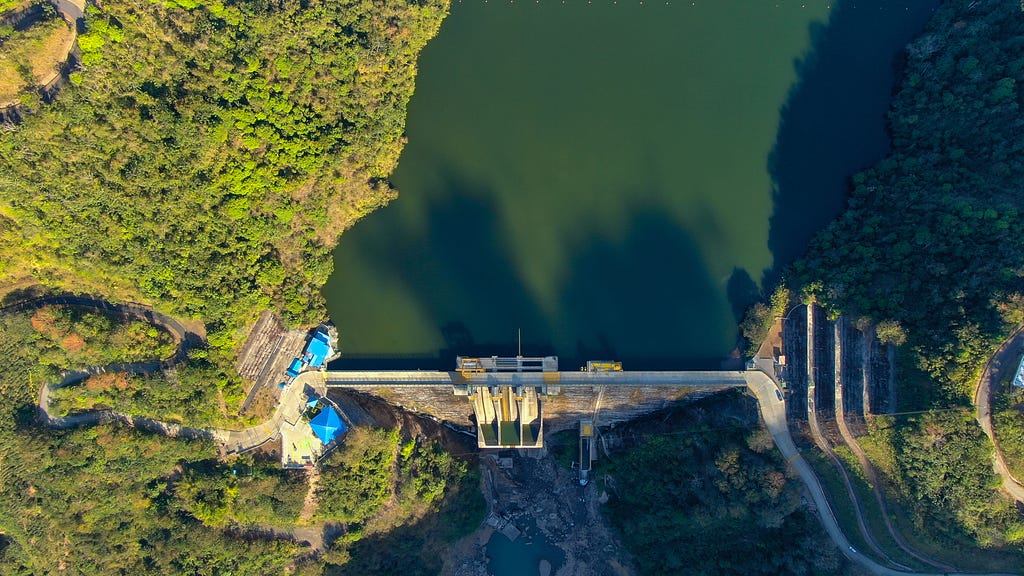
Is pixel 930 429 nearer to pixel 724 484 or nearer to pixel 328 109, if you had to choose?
pixel 724 484

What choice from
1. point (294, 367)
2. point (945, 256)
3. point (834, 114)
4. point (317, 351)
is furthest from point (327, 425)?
point (834, 114)

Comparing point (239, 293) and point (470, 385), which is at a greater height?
point (239, 293)

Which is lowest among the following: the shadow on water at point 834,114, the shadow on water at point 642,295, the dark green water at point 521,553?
the dark green water at point 521,553

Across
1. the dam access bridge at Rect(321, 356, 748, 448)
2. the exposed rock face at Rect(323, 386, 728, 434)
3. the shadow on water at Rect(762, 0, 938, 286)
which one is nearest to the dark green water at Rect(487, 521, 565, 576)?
the dam access bridge at Rect(321, 356, 748, 448)

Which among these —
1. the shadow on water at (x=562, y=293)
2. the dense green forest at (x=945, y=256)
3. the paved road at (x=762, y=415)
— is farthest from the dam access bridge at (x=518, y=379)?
the dense green forest at (x=945, y=256)

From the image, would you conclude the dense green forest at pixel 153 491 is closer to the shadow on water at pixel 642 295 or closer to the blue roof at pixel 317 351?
the blue roof at pixel 317 351

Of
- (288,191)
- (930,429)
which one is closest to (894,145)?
(930,429)
